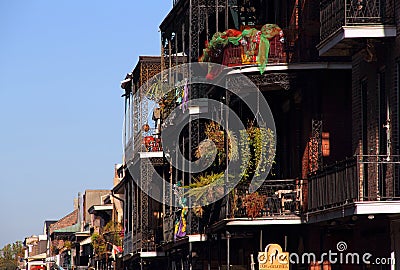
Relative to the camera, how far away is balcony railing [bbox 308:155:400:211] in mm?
19578

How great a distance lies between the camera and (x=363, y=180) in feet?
66.8

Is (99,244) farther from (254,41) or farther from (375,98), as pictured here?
(375,98)

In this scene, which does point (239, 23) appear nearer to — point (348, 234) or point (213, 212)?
point (213, 212)

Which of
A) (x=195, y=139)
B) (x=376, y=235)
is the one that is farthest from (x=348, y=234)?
(x=195, y=139)

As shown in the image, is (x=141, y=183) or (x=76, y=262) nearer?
(x=141, y=183)

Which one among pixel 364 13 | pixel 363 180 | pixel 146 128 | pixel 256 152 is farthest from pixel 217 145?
pixel 146 128

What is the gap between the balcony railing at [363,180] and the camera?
19578 millimetres

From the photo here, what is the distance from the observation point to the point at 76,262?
8000cm

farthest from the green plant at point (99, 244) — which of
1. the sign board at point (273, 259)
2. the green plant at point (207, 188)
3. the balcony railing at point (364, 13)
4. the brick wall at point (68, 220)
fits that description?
the brick wall at point (68, 220)

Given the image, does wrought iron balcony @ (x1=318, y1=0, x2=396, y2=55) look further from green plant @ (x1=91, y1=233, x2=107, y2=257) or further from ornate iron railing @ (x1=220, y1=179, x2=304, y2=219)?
green plant @ (x1=91, y1=233, x2=107, y2=257)

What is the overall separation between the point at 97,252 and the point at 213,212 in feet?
92.6

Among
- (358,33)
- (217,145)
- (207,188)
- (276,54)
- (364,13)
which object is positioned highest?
(276,54)

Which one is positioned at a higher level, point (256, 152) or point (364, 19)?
point (364, 19)

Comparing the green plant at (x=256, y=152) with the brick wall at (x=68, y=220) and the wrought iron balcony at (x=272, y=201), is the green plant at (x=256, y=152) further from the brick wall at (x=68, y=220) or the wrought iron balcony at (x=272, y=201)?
the brick wall at (x=68, y=220)
